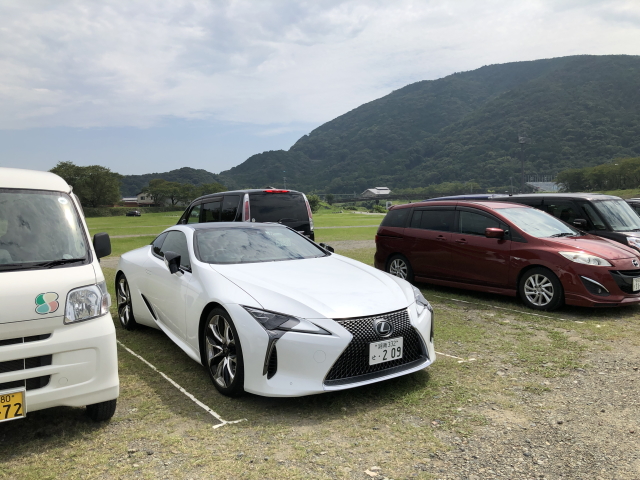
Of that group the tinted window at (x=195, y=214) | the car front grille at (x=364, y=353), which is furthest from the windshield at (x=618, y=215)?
the tinted window at (x=195, y=214)

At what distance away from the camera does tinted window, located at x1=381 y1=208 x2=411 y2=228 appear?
966 centimetres

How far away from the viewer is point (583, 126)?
113500 mm

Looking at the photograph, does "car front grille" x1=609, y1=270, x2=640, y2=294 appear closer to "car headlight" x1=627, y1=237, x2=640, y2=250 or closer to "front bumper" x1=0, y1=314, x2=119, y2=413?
"car headlight" x1=627, y1=237, x2=640, y2=250

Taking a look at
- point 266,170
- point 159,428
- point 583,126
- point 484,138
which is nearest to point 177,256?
point 159,428

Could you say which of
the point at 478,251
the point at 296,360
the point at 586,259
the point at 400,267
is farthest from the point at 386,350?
the point at 400,267

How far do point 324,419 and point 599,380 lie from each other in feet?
8.55

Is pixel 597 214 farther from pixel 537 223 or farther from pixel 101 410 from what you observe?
pixel 101 410

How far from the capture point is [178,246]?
5.53 meters

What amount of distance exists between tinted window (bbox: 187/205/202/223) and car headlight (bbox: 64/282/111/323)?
7.94m

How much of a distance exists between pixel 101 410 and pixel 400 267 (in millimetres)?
6868

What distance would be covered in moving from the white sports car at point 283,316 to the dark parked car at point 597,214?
5971 millimetres

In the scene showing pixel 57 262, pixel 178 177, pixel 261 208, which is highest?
pixel 178 177

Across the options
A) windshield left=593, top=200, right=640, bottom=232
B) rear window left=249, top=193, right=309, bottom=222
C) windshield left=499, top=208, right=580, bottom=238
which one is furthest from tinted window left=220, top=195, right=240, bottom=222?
windshield left=593, top=200, right=640, bottom=232

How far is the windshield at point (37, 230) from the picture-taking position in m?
3.48
